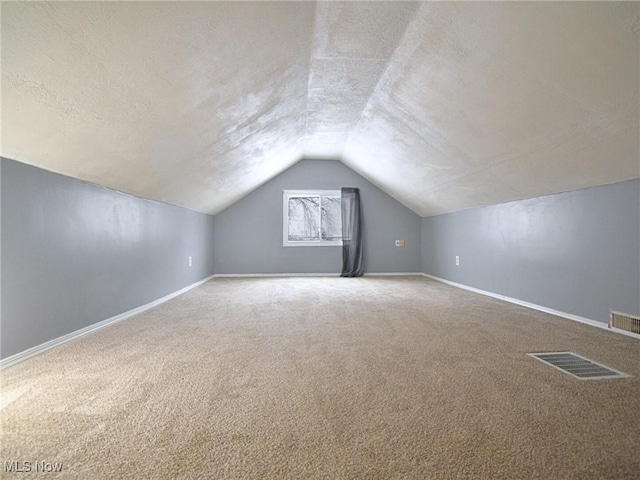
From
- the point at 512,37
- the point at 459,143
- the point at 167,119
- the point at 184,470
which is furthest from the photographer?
the point at 459,143

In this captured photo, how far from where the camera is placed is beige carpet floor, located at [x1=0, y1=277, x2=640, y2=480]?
43.8 inches

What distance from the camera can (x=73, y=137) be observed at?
6.78ft

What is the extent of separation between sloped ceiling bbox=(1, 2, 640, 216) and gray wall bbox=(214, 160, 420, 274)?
8.86 feet

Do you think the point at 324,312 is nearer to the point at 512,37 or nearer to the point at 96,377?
the point at 96,377

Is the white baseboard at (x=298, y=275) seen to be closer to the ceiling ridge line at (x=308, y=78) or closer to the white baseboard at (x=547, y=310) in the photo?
the white baseboard at (x=547, y=310)

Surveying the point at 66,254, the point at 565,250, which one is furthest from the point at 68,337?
the point at 565,250

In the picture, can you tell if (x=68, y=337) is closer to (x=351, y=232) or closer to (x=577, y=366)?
(x=577, y=366)

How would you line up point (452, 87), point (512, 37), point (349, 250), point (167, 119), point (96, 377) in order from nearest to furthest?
1. point (96, 377)
2. point (512, 37)
3. point (167, 119)
4. point (452, 87)
5. point (349, 250)

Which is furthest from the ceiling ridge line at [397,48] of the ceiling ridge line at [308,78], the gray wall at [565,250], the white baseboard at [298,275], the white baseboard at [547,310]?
the white baseboard at [298,275]

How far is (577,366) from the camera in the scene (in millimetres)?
1981

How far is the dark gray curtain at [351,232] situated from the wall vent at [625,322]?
436 cm

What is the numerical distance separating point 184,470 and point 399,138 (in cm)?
393

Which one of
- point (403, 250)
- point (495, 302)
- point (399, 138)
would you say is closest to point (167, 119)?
point (399, 138)

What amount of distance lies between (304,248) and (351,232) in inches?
39.4
